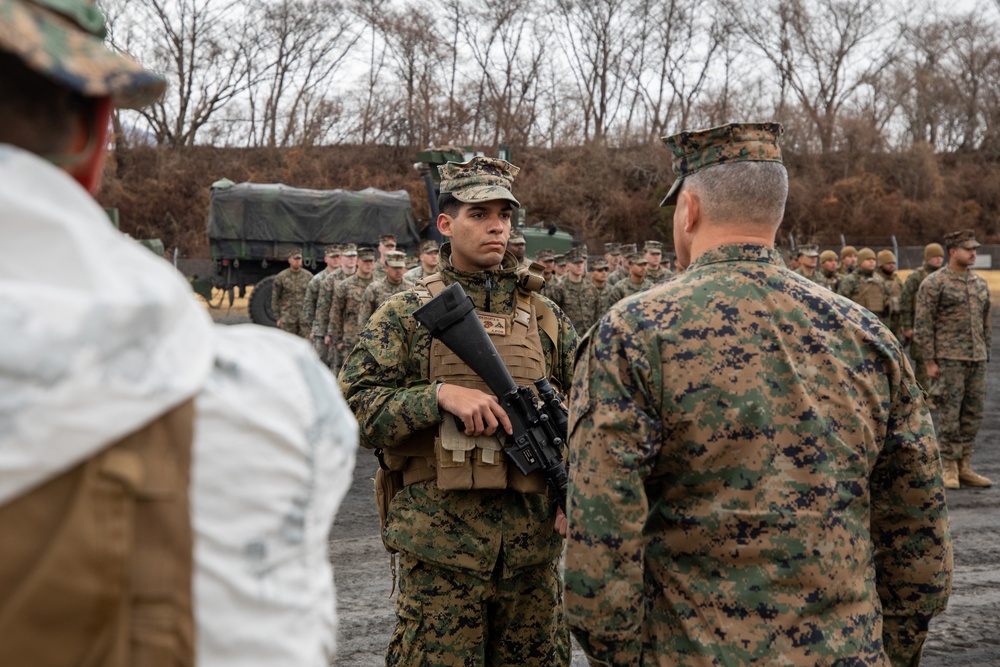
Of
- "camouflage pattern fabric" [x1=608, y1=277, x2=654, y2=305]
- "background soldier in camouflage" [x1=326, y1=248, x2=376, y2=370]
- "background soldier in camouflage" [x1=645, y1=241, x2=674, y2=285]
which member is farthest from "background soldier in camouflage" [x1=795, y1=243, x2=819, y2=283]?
"background soldier in camouflage" [x1=326, y1=248, x2=376, y2=370]

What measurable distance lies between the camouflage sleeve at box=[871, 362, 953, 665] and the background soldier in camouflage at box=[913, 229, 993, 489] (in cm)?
611

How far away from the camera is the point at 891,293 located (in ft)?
43.3

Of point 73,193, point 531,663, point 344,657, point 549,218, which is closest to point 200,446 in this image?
point 73,193

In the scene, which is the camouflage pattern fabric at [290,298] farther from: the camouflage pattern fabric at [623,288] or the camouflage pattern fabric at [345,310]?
the camouflage pattern fabric at [623,288]

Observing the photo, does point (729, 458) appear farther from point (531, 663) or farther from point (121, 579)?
point (121, 579)

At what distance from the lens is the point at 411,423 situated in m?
2.85

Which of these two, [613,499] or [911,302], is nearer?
[613,499]

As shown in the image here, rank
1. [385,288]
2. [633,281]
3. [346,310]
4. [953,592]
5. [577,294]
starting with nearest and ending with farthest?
[953,592]
[385,288]
[346,310]
[633,281]
[577,294]

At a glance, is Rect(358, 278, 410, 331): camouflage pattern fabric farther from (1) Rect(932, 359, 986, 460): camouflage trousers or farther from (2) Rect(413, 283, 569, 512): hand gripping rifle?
(2) Rect(413, 283, 569, 512): hand gripping rifle

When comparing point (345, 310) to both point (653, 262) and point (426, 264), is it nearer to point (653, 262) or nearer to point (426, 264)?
point (426, 264)

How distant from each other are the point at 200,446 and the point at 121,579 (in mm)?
141

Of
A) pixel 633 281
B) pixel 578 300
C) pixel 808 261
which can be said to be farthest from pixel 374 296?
pixel 808 261

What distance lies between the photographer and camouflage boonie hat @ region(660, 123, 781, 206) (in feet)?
7.43

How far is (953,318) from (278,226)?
606 inches
